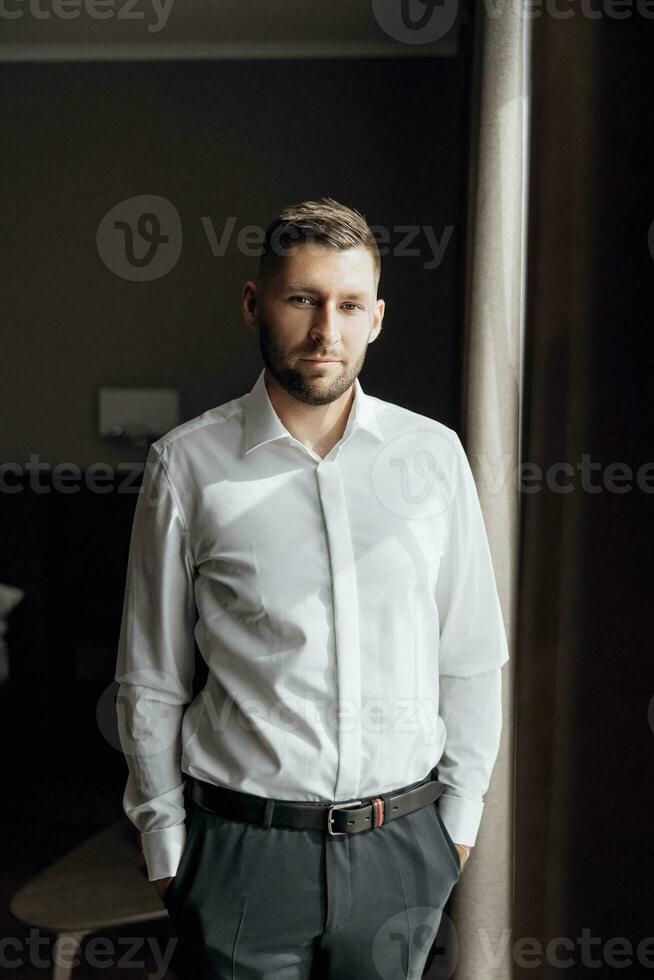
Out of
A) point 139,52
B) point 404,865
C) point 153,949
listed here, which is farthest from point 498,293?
point 139,52

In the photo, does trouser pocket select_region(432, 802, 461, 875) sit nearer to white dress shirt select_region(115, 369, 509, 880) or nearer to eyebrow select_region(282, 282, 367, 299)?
white dress shirt select_region(115, 369, 509, 880)

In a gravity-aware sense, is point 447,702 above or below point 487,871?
above

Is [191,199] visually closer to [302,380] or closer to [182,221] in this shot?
[182,221]

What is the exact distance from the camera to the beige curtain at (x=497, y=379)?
151 centimetres

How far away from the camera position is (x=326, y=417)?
1145 mm

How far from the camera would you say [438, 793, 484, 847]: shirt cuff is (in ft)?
3.85

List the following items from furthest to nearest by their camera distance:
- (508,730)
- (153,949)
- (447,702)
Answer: (153,949) → (508,730) → (447,702)

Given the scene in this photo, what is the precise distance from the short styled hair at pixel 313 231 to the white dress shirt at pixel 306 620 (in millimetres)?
147

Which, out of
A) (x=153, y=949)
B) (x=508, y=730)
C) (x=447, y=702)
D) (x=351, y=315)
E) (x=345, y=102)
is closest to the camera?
(x=351, y=315)

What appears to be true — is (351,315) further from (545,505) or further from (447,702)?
(447,702)

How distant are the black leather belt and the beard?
1.48ft

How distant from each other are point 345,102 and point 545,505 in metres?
1.91

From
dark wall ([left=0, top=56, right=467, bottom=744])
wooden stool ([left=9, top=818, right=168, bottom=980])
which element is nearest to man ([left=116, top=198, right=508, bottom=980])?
wooden stool ([left=9, top=818, right=168, bottom=980])

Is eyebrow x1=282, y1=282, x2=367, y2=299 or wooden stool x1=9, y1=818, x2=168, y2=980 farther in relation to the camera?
wooden stool x1=9, y1=818, x2=168, y2=980
